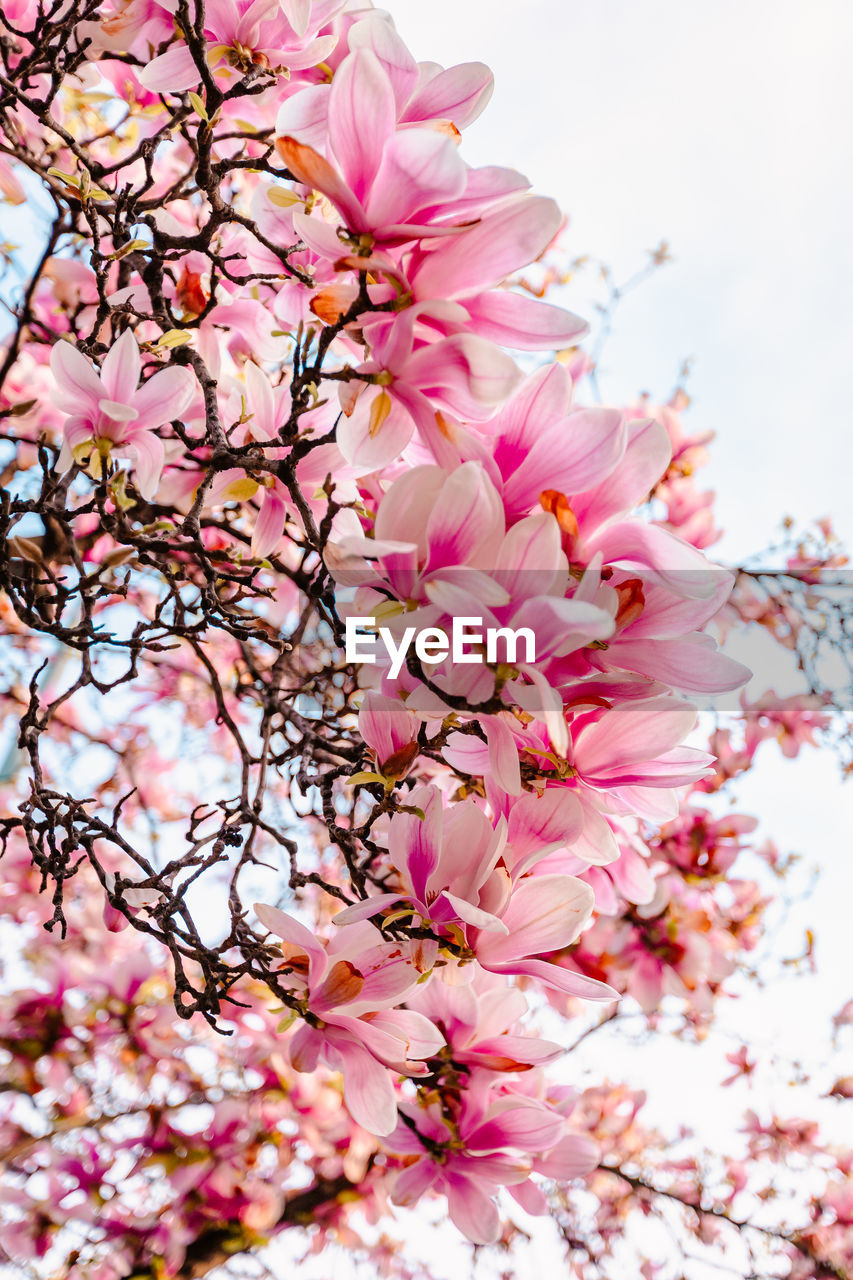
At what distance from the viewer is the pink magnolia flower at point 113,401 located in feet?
2.54

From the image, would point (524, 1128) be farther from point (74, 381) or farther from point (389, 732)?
point (74, 381)

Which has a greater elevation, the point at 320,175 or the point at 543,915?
the point at 320,175

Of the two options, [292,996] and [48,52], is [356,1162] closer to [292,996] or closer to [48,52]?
[292,996]

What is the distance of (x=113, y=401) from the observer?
795 millimetres

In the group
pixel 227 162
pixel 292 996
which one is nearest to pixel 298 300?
pixel 227 162

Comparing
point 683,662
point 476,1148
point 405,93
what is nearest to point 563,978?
point 683,662

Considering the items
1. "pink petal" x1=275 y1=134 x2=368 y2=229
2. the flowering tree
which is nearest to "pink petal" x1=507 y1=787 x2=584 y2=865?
the flowering tree

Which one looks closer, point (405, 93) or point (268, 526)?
point (405, 93)

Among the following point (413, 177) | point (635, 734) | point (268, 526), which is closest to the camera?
point (413, 177)

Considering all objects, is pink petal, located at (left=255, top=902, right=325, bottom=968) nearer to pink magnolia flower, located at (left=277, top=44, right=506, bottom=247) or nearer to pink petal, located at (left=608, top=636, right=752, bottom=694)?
pink petal, located at (left=608, top=636, right=752, bottom=694)

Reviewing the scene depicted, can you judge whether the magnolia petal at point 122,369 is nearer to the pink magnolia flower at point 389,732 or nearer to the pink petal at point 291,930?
the pink magnolia flower at point 389,732

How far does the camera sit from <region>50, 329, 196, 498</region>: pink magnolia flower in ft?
2.54

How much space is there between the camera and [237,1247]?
2025 mm

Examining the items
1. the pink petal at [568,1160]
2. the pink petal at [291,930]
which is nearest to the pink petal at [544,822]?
the pink petal at [291,930]
